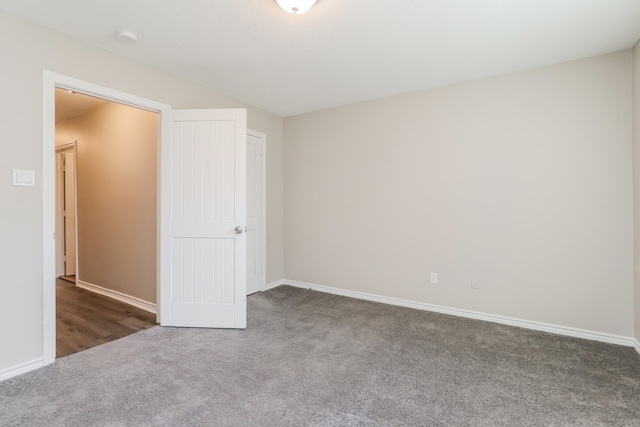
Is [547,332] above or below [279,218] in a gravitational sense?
below

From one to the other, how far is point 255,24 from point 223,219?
1.72 meters

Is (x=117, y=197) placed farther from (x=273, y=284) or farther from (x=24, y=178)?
(x=273, y=284)

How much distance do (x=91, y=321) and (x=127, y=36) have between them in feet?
9.17

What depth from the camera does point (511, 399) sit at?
1926 millimetres

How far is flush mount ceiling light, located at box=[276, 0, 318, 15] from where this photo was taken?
75.4 inches

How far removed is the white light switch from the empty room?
0.05ft

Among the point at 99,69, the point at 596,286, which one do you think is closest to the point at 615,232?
the point at 596,286

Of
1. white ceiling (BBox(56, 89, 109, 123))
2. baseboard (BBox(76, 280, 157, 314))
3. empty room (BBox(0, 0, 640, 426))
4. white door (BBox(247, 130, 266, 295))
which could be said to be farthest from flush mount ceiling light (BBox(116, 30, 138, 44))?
baseboard (BBox(76, 280, 157, 314))

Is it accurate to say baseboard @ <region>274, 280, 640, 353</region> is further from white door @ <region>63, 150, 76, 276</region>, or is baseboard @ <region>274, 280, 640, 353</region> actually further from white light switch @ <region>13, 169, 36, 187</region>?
white door @ <region>63, 150, 76, 276</region>

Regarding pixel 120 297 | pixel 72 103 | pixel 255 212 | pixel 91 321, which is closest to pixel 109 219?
pixel 120 297

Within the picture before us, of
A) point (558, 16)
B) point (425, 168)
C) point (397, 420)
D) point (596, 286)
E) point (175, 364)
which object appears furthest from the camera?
point (425, 168)

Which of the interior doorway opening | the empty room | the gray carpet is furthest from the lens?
the interior doorway opening

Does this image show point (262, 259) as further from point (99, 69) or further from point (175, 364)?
point (99, 69)

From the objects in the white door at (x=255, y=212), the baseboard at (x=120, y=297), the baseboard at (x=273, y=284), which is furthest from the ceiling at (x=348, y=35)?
the baseboard at (x=273, y=284)
